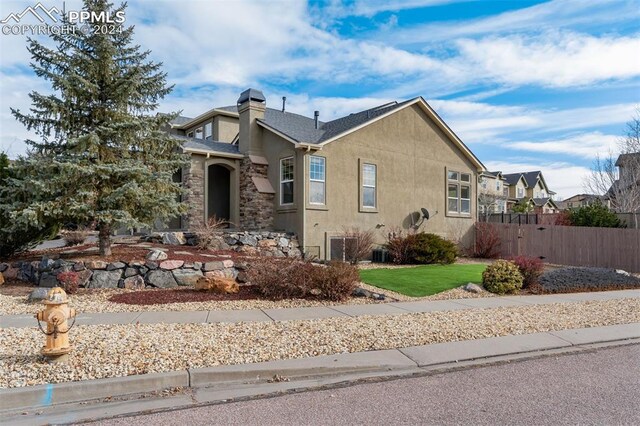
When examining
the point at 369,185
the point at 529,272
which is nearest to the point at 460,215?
the point at 369,185

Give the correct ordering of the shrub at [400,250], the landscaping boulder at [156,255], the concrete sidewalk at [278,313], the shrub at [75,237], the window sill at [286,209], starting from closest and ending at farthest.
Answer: the concrete sidewalk at [278,313] < the landscaping boulder at [156,255] < the shrub at [75,237] < the window sill at [286,209] < the shrub at [400,250]

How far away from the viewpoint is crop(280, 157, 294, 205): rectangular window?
16.9 m

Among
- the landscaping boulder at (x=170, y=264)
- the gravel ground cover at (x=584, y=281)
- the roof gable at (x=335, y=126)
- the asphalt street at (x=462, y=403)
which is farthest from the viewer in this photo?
the roof gable at (x=335, y=126)

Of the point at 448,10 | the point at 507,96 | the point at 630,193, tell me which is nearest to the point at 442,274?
the point at 448,10

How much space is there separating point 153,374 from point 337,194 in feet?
42.0

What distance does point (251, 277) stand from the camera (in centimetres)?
1041

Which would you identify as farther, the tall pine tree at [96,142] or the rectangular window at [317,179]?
the rectangular window at [317,179]

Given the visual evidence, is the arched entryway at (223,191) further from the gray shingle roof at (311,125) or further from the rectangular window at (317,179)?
the rectangular window at (317,179)

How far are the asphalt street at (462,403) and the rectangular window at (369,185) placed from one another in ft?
42.2

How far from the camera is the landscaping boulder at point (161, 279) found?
10633 mm

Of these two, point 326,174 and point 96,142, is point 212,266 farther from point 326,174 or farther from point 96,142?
point 326,174

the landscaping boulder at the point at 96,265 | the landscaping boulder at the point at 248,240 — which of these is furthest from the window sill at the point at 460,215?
the landscaping boulder at the point at 96,265

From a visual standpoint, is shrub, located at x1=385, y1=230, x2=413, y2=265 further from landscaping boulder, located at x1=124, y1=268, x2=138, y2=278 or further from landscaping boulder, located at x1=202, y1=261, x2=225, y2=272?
landscaping boulder, located at x1=124, y1=268, x2=138, y2=278

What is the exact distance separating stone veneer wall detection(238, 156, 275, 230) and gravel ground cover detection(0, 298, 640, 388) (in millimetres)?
10021
